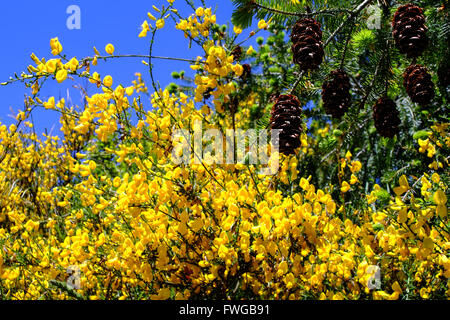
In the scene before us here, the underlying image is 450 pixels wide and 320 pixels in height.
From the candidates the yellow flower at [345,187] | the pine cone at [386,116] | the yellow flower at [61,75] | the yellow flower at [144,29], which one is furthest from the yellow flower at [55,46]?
the pine cone at [386,116]

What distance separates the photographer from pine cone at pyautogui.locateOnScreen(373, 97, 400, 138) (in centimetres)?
128

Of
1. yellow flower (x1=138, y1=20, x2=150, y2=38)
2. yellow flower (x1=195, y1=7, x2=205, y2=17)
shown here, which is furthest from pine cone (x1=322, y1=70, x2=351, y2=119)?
yellow flower (x1=138, y1=20, x2=150, y2=38)

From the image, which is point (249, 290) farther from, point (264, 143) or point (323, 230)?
point (264, 143)

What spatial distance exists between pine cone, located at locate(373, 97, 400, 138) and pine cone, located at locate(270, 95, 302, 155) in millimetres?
390

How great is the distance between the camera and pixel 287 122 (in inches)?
41.3

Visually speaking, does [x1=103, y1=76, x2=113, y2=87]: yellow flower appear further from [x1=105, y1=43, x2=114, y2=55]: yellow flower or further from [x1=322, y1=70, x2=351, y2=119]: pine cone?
[x1=322, y1=70, x2=351, y2=119]: pine cone

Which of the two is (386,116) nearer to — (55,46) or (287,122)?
(287,122)

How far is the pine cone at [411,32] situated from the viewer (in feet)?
3.59

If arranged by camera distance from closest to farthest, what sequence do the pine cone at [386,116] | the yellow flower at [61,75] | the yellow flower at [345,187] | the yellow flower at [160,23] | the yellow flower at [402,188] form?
the yellow flower at [402,188], the yellow flower at [61,75], the yellow flower at [160,23], the yellow flower at [345,187], the pine cone at [386,116]

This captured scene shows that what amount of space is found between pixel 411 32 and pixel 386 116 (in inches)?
11.8

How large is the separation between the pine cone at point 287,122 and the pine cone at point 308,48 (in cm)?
11

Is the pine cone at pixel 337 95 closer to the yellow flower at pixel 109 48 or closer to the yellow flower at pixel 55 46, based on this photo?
the yellow flower at pixel 109 48

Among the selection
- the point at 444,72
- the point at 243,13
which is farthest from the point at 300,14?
the point at 444,72
